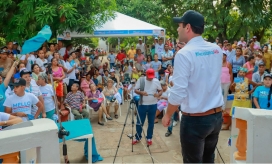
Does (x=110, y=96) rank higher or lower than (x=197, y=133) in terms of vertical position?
lower

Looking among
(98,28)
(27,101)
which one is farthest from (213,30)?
(27,101)

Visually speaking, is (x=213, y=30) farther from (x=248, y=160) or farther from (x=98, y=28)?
(x=248, y=160)

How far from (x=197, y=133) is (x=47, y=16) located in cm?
702

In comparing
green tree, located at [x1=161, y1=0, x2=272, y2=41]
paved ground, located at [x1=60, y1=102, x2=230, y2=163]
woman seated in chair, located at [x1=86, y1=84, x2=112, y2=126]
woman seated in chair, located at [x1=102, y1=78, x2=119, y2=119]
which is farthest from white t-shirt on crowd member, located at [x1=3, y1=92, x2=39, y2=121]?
green tree, located at [x1=161, y1=0, x2=272, y2=41]

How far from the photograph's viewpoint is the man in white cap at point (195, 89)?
246 centimetres

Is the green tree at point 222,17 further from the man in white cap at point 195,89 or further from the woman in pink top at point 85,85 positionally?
the woman in pink top at point 85,85

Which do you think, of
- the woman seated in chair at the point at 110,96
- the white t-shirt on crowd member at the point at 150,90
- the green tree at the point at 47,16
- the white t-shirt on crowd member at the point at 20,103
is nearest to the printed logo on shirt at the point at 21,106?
the white t-shirt on crowd member at the point at 20,103

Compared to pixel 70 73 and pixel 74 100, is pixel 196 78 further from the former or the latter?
pixel 70 73

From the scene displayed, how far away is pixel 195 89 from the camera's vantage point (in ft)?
8.26

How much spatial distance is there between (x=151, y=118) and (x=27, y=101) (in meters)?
2.54

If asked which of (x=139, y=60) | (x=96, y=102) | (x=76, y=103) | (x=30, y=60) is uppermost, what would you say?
(x=30, y=60)

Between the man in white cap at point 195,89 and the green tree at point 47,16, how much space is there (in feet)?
21.9

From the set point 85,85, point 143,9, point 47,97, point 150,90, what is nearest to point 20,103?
point 47,97

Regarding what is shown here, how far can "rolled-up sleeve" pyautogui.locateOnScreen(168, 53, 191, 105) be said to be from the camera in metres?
2.44
